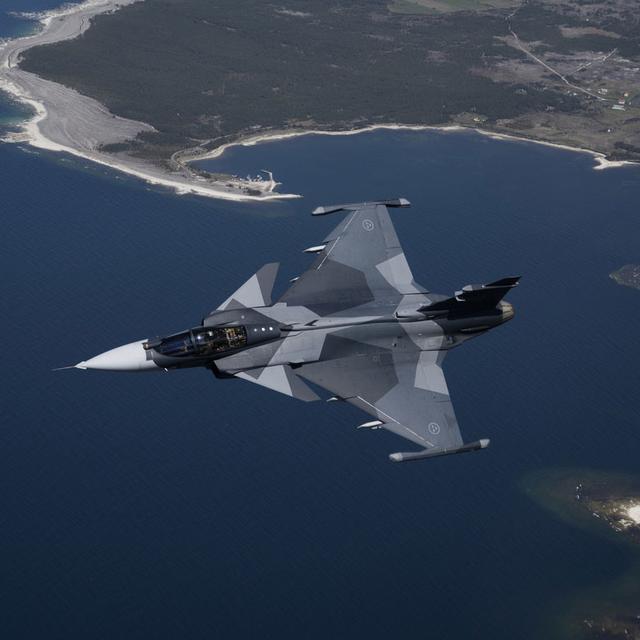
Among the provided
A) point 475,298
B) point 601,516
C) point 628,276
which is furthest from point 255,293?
point 628,276

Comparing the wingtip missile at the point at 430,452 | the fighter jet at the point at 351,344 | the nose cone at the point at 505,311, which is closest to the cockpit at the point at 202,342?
the fighter jet at the point at 351,344

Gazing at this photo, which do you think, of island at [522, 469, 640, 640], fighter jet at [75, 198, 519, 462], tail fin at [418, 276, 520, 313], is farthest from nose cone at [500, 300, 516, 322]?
island at [522, 469, 640, 640]

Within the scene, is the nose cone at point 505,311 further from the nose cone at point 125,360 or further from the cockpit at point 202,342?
the nose cone at point 125,360

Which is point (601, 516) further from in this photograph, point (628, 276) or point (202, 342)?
point (202, 342)

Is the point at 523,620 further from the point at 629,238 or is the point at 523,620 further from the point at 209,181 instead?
the point at 209,181

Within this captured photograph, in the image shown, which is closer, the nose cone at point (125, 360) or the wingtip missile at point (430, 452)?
the wingtip missile at point (430, 452)

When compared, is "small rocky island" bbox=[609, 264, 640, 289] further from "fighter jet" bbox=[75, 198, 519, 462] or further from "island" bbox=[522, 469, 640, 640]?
"fighter jet" bbox=[75, 198, 519, 462]

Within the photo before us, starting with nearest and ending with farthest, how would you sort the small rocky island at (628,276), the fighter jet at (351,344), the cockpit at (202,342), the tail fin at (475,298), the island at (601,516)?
the cockpit at (202,342), the fighter jet at (351,344), the tail fin at (475,298), the island at (601,516), the small rocky island at (628,276)

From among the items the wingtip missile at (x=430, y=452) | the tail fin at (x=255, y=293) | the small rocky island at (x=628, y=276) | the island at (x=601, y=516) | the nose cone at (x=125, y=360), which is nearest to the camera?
the wingtip missile at (x=430, y=452)
